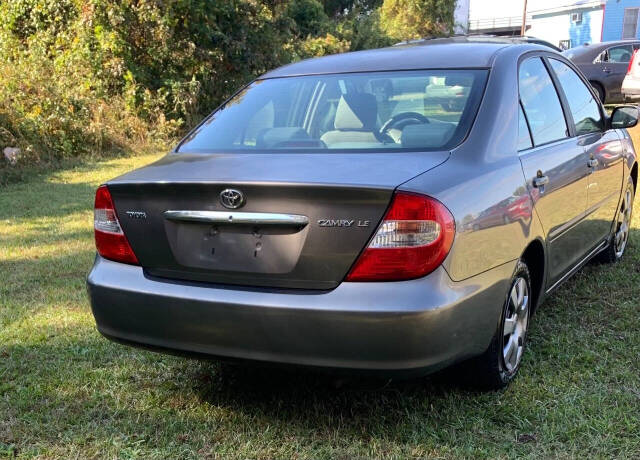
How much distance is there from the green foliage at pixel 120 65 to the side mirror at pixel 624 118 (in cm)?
846

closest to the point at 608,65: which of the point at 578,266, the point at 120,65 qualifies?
the point at 120,65

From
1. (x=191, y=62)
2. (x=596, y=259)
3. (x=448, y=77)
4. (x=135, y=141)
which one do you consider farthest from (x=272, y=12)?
(x=448, y=77)

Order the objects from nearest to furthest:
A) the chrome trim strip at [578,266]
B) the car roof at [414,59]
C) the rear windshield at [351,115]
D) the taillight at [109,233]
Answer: the taillight at [109,233]
the rear windshield at [351,115]
the car roof at [414,59]
the chrome trim strip at [578,266]

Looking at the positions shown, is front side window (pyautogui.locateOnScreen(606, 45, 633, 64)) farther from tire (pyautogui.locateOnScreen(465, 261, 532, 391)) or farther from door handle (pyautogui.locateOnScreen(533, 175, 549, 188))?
tire (pyautogui.locateOnScreen(465, 261, 532, 391))

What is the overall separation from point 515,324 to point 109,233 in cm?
188

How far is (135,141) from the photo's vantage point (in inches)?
473

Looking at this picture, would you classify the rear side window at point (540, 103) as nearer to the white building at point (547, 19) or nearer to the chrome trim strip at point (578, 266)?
the chrome trim strip at point (578, 266)

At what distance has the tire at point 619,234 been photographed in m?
4.86

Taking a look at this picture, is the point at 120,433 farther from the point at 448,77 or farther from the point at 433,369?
the point at 448,77

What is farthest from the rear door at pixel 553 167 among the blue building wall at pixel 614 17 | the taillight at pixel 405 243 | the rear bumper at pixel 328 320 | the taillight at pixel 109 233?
the blue building wall at pixel 614 17

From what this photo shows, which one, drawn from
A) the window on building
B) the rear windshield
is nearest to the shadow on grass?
the rear windshield

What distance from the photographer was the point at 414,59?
3.46 metres

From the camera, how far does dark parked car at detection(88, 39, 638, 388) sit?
93.5 inches

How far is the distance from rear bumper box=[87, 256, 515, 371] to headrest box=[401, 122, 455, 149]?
1.99 ft
